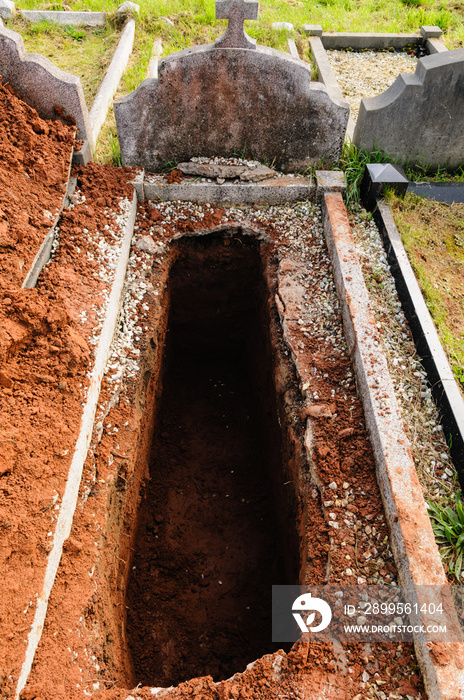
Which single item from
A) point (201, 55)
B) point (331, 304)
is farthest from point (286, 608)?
point (201, 55)

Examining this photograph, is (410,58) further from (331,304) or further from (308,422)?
(308,422)

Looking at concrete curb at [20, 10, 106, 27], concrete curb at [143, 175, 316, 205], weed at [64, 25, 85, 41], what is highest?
concrete curb at [20, 10, 106, 27]

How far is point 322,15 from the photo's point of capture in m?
7.31

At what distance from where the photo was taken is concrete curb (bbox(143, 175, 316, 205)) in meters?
4.28

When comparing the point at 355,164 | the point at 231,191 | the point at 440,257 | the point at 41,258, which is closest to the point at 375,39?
the point at 355,164

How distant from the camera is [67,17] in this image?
698cm

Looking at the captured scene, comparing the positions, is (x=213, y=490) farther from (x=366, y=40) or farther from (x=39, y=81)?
(x=366, y=40)

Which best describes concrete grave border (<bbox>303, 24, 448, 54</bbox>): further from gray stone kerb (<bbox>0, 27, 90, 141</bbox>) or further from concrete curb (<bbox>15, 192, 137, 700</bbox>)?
concrete curb (<bbox>15, 192, 137, 700</bbox>)

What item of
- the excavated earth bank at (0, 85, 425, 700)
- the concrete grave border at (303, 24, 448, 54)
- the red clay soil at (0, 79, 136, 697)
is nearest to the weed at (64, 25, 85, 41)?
the concrete grave border at (303, 24, 448, 54)

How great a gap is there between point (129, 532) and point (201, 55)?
3.64m

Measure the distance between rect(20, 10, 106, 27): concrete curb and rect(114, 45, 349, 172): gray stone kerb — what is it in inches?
162

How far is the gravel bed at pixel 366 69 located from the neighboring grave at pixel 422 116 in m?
1.80

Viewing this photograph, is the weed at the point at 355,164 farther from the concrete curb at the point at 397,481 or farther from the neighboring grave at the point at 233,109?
the concrete curb at the point at 397,481

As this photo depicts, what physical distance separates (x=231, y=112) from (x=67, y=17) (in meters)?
4.51
